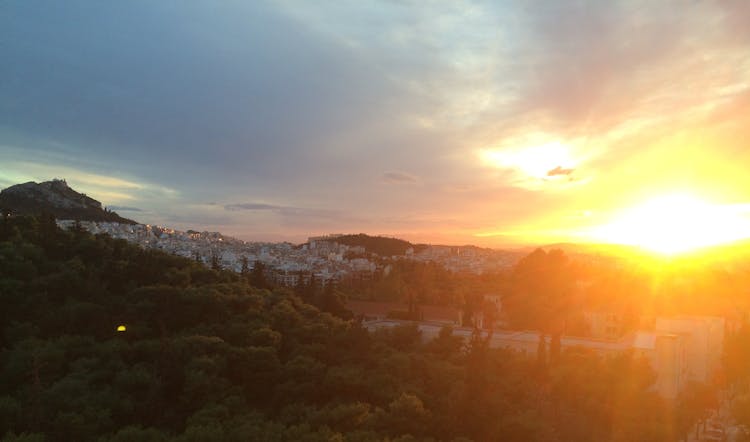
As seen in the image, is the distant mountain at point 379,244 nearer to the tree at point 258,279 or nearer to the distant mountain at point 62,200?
the distant mountain at point 62,200

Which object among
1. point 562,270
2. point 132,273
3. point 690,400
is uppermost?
point 562,270

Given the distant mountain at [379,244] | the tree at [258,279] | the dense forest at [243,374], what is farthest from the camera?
the distant mountain at [379,244]

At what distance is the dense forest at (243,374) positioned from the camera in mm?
9586

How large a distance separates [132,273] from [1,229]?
5294mm

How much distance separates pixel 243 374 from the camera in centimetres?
1227

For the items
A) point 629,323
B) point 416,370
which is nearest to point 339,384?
point 416,370

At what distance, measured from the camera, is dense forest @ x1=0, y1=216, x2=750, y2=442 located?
9586 mm

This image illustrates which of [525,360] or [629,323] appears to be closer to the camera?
[525,360]

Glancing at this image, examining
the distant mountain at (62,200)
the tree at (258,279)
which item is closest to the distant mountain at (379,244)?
the distant mountain at (62,200)

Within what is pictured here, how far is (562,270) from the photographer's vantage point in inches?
667

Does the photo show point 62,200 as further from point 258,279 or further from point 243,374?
point 243,374

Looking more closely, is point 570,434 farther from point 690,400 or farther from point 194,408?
point 690,400

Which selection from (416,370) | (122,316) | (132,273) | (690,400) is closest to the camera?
(416,370)

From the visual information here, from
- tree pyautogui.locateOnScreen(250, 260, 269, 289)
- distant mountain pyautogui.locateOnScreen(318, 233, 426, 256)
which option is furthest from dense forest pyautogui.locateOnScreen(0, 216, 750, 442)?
distant mountain pyautogui.locateOnScreen(318, 233, 426, 256)
